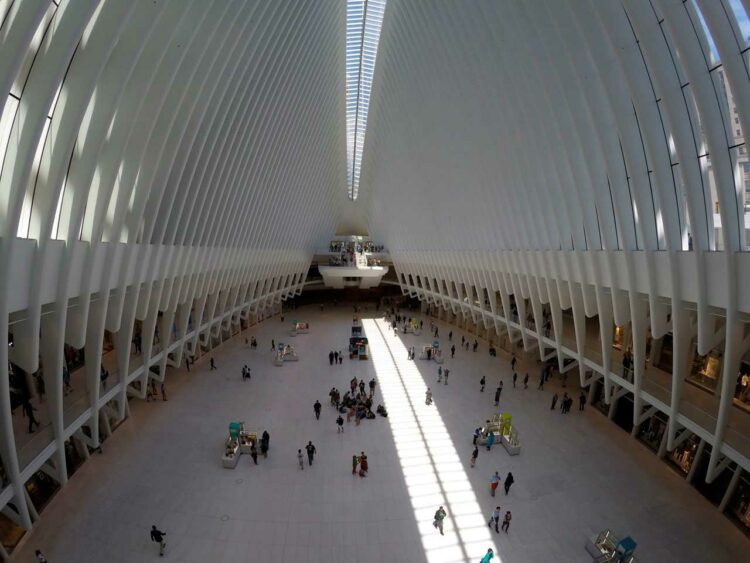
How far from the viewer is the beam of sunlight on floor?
32.2 ft

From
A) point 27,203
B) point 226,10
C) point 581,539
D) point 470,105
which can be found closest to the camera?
point 27,203

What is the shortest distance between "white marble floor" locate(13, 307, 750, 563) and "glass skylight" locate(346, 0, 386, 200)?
22.5 meters

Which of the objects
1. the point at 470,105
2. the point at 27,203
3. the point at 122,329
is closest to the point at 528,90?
the point at 470,105

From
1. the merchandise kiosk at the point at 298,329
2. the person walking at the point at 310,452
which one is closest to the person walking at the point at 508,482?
the person walking at the point at 310,452

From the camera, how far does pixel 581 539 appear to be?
9914 mm

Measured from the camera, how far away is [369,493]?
11.5m

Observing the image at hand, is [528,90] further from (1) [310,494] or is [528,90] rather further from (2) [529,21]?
(1) [310,494]

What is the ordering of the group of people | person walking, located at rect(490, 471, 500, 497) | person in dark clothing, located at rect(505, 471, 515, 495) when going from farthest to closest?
the group of people → person in dark clothing, located at rect(505, 471, 515, 495) → person walking, located at rect(490, 471, 500, 497)

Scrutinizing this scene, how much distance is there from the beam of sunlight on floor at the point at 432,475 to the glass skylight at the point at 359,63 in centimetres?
2137

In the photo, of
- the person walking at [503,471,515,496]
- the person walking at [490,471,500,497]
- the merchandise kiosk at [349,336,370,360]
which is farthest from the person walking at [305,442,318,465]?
the merchandise kiosk at [349,336,370,360]

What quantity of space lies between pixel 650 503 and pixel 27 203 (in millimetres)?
16181

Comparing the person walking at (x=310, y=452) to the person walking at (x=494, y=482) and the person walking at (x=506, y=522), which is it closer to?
the person walking at (x=494, y=482)

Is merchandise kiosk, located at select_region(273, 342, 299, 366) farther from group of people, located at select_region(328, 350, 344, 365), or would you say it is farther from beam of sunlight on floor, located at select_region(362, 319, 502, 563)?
beam of sunlight on floor, located at select_region(362, 319, 502, 563)

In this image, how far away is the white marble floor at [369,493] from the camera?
9.59 m
